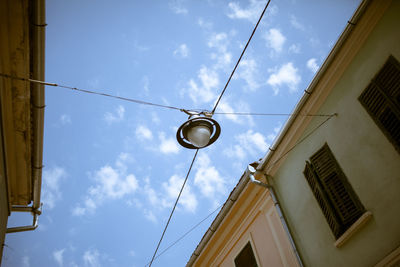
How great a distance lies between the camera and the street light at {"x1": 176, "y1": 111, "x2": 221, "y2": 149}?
4.33 m

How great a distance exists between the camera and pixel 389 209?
4.65 m

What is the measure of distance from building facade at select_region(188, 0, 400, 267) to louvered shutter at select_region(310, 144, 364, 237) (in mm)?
18

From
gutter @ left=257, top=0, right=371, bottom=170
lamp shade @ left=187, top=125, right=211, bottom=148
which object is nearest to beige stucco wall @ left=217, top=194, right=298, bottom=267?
gutter @ left=257, top=0, right=371, bottom=170

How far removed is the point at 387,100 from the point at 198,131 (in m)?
3.29

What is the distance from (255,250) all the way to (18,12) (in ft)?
22.5

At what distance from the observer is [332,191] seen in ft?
19.1

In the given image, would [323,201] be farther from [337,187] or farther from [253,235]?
[253,235]

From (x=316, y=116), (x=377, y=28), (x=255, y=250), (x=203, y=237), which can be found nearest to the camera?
(x=377, y=28)

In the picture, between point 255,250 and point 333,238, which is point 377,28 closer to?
point 333,238

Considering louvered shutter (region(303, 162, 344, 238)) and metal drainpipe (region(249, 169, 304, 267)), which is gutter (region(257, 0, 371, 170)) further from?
louvered shutter (region(303, 162, 344, 238))

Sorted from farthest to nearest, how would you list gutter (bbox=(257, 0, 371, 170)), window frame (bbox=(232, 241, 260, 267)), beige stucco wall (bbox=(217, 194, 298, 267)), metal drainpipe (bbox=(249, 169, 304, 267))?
window frame (bbox=(232, 241, 260, 267)) < beige stucco wall (bbox=(217, 194, 298, 267)) < metal drainpipe (bbox=(249, 169, 304, 267)) < gutter (bbox=(257, 0, 371, 170))

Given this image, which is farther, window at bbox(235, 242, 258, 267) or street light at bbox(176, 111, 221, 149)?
window at bbox(235, 242, 258, 267)

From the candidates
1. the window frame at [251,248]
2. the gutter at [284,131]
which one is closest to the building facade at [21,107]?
the gutter at [284,131]

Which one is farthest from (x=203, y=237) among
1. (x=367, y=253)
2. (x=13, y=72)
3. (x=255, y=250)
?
(x=13, y=72)
